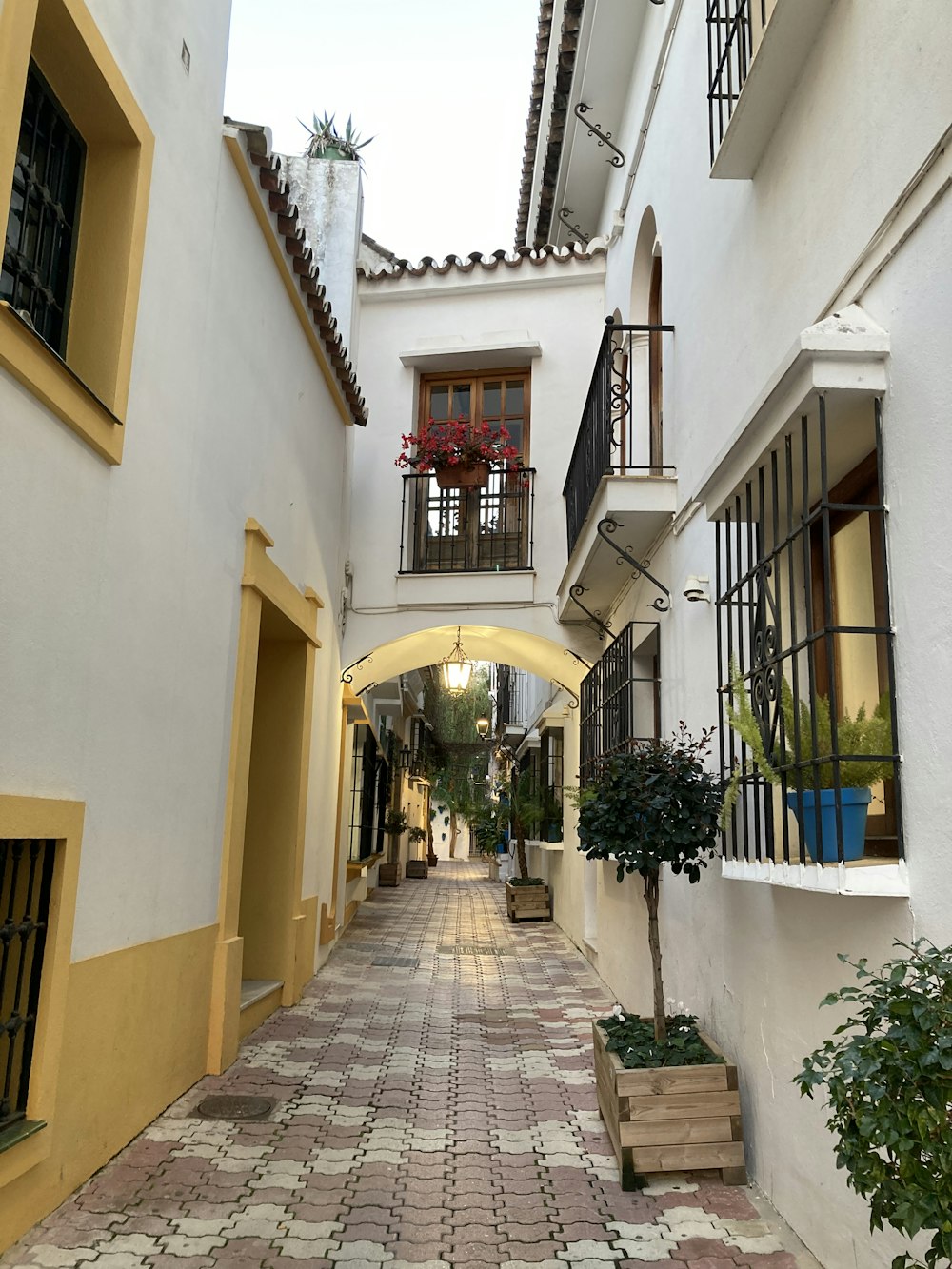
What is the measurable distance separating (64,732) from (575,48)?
775 centimetres

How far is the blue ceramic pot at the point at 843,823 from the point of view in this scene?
314 centimetres

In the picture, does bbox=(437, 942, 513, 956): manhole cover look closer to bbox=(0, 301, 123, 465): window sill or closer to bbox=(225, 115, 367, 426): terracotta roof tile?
bbox=(225, 115, 367, 426): terracotta roof tile

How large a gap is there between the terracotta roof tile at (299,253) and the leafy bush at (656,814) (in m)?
4.51

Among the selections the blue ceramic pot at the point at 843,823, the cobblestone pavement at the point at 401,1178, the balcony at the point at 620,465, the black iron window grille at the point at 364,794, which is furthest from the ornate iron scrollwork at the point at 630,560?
the black iron window grille at the point at 364,794

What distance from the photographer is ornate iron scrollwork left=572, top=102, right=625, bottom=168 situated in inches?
364

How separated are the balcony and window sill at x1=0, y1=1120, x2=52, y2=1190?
456 cm

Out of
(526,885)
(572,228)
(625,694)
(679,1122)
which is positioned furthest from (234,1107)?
(526,885)

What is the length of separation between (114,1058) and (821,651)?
144 inches

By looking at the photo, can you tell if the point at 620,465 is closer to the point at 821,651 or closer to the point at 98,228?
the point at 821,651

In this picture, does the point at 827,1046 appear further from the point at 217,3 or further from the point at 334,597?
the point at 334,597

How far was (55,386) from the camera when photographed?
382 centimetres

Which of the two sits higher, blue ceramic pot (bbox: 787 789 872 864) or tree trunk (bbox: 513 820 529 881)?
blue ceramic pot (bbox: 787 789 872 864)

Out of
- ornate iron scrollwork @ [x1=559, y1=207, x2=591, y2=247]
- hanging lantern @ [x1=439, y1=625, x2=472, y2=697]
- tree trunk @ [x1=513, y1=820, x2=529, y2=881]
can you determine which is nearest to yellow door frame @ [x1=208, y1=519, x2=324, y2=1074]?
hanging lantern @ [x1=439, y1=625, x2=472, y2=697]

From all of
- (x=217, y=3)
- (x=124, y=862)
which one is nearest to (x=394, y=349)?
(x=217, y=3)
